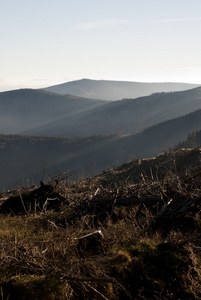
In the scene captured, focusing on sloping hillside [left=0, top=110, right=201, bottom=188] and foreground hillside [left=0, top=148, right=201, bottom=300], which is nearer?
foreground hillside [left=0, top=148, right=201, bottom=300]

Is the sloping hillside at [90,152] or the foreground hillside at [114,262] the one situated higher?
the foreground hillside at [114,262]

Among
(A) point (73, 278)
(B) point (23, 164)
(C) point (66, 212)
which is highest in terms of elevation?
(A) point (73, 278)

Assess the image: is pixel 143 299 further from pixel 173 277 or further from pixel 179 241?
pixel 179 241

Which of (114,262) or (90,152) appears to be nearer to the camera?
(114,262)

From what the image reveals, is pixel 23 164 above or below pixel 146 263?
below

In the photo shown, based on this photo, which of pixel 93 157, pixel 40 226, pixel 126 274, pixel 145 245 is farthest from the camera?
pixel 93 157

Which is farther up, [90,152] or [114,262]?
[114,262]

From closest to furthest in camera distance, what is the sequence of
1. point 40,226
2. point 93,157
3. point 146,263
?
point 146,263 < point 40,226 < point 93,157

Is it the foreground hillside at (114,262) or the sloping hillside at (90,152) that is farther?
→ the sloping hillside at (90,152)

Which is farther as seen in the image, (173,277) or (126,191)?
(126,191)

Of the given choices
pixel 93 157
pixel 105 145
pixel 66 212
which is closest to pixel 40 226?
pixel 66 212

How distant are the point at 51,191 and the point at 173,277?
6.57 meters

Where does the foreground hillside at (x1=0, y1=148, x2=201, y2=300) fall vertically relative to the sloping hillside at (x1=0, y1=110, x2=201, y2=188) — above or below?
above

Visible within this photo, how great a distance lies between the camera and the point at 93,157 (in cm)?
17012
